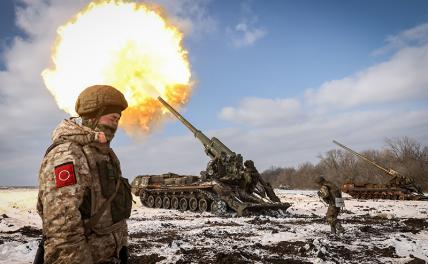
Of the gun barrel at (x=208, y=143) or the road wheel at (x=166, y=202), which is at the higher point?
the gun barrel at (x=208, y=143)

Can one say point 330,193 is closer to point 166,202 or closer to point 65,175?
point 65,175

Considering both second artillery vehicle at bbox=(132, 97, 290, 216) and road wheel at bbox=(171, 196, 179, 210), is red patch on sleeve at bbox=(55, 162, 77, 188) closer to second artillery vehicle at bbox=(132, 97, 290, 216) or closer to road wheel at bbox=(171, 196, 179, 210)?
second artillery vehicle at bbox=(132, 97, 290, 216)

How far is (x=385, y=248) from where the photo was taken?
9352 mm

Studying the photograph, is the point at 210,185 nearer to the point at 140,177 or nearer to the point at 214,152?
the point at 214,152

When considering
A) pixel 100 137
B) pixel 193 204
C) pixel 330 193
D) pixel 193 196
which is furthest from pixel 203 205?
pixel 100 137

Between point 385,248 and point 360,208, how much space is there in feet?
54.3

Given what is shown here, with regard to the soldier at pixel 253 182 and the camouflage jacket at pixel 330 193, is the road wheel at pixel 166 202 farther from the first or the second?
the camouflage jacket at pixel 330 193

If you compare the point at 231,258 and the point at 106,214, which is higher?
the point at 106,214

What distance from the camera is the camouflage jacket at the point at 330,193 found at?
1222cm

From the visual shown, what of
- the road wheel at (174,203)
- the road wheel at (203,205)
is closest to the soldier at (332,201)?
the road wheel at (203,205)

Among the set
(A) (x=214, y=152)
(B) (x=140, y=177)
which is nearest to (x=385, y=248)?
(A) (x=214, y=152)

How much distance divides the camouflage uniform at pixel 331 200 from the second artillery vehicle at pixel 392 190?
23.3 m

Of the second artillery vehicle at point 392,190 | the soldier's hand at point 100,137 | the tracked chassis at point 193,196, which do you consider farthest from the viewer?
the second artillery vehicle at point 392,190

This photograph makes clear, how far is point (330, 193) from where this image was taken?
40.4 feet
